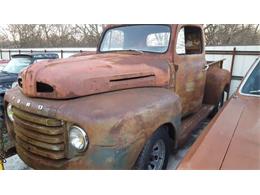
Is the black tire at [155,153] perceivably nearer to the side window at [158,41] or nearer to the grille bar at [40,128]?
the grille bar at [40,128]

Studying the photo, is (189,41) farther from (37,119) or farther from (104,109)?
(37,119)

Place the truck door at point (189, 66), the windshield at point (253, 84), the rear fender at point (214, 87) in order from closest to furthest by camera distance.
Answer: the windshield at point (253, 84) → the truck door at point (189, 66) → the rear fender at point (214, 87)

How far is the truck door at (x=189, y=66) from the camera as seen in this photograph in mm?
3411

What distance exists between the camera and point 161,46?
10.9 feet

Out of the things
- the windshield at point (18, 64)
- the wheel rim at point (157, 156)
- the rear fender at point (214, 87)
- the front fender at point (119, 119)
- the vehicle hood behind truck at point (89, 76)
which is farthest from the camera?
the windshield at point (18, 64)

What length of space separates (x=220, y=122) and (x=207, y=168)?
876mm

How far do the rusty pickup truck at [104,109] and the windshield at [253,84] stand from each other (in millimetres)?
894

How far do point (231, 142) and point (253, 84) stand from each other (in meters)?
1.66

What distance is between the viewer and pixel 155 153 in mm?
2596

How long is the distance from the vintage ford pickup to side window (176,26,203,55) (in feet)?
4.10

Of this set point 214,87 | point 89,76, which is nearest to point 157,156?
point 89,76

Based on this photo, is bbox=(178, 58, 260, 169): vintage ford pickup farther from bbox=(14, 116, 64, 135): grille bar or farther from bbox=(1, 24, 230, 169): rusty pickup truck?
bbox=(14, 116, 64, 135): grille bar

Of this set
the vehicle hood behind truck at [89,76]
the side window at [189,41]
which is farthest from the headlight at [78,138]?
the side window at [189,41]

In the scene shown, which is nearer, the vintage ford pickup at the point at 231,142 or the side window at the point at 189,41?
the vintage ford pickup at the point at 231,142
